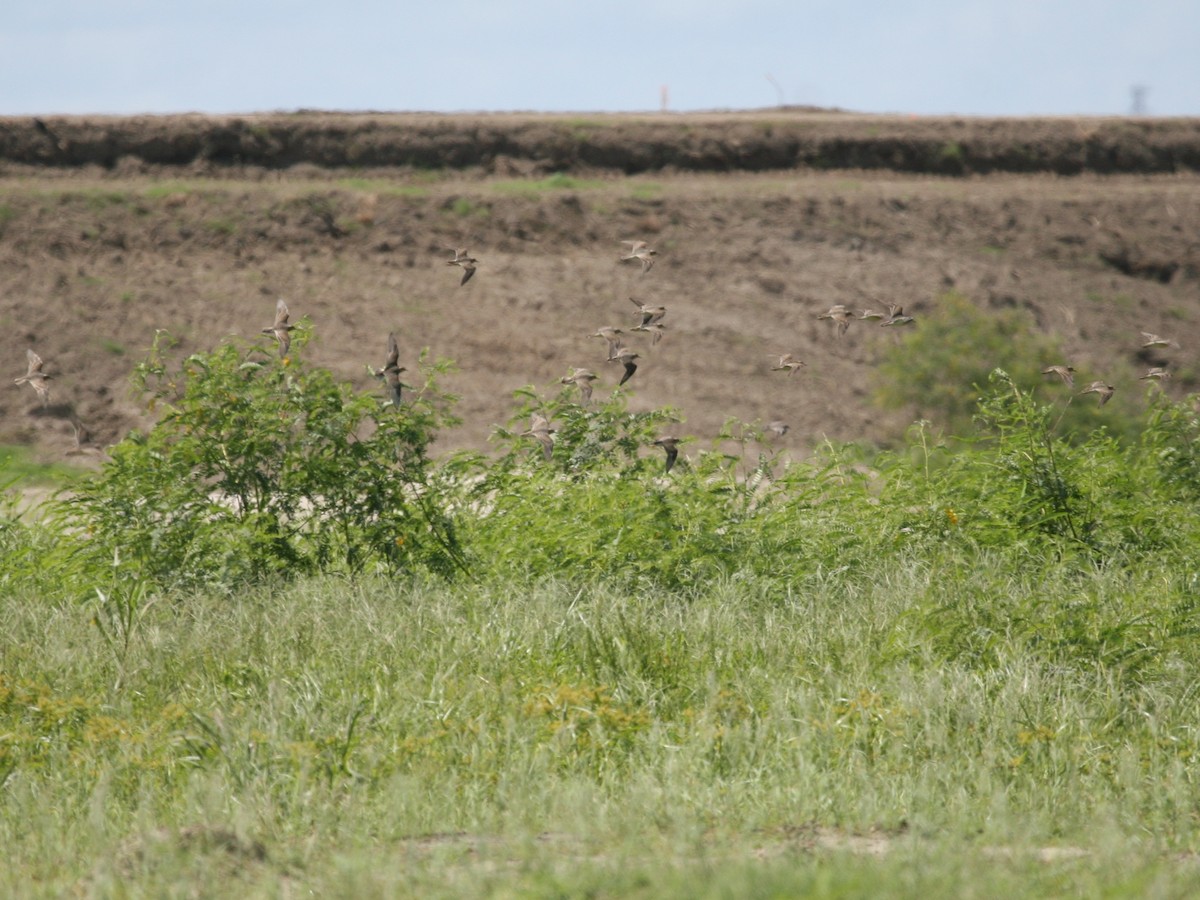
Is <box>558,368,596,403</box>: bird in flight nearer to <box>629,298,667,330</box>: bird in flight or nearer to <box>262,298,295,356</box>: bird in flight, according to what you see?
<box>629,298,667,330</box>: bird in flight

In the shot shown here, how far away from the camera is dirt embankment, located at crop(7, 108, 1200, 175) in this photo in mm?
23375

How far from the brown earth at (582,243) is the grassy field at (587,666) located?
1118 cm

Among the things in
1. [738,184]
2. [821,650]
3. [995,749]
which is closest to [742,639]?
[821,650]

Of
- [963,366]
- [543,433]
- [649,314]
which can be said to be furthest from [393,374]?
[963,366]

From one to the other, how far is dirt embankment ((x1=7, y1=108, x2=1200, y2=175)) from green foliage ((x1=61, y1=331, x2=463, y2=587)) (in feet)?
56.5

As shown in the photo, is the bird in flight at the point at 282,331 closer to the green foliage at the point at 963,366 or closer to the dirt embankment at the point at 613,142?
the green foliage at the point at 963,366

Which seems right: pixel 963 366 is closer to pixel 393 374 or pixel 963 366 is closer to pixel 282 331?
pixel 393 374

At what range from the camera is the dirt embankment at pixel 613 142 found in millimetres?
23375

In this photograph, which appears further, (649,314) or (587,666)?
(649,314)

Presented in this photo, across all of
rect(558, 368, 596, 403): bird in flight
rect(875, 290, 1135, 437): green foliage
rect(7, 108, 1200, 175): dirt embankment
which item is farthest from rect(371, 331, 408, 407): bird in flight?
rect(7, 108, 1200, 175): dirt embankment

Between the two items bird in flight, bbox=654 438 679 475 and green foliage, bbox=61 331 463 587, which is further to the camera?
bird in flight, bbox=654 438 679 475

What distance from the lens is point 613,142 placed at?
25047 millimetres

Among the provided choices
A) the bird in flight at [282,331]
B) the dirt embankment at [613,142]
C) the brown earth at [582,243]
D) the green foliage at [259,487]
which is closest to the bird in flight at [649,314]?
the green foliage at [259,487]

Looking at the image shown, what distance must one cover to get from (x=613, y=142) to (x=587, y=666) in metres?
20.4
